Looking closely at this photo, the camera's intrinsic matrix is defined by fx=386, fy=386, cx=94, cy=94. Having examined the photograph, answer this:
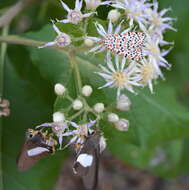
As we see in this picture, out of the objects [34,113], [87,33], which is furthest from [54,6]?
[87,33]

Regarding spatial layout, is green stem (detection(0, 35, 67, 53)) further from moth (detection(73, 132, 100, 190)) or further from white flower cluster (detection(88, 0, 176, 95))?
moth (detection(73, 132, 100, 190))

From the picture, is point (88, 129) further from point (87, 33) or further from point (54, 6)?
point (54, 6)

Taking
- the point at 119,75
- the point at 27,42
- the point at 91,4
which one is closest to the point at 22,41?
the point at 27,42

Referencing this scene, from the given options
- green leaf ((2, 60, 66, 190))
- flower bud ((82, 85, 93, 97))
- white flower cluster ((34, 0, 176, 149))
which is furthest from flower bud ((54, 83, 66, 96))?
green leaf ((2, 60, 66, 190))

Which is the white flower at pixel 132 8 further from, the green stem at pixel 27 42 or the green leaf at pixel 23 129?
the green leaf at pixel 23 129

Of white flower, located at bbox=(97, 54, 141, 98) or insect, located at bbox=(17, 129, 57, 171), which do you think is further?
white flower, located at bbox=(97, 54, 141, 98)

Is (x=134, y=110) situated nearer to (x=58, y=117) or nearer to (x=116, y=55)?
(x=116, y=55)
